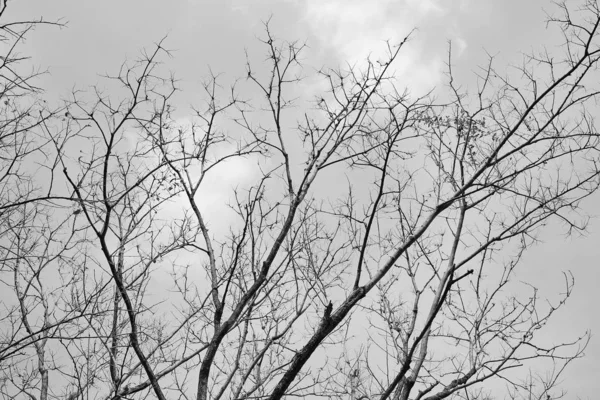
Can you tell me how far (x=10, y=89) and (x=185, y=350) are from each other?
358 centimetres

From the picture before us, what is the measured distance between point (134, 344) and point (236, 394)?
3487mm

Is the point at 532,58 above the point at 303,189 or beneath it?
above

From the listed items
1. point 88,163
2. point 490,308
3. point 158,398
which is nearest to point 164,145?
point 88,163

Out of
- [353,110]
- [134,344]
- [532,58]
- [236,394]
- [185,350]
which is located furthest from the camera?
[236,394]

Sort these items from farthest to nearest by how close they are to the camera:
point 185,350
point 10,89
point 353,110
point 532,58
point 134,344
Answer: point 185,350
point 532,58
point 353,110
point 134,344
point 10,89

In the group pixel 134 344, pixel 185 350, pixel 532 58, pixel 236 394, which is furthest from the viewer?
pixel 236 394

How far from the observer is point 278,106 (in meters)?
6.04

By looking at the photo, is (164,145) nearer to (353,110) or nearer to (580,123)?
(353,110)

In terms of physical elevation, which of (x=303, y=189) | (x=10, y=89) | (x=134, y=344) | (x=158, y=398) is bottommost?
(x=158, y=398)

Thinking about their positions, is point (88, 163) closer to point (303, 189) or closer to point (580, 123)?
point (303, 189)

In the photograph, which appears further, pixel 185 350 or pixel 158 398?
pixel 185 350

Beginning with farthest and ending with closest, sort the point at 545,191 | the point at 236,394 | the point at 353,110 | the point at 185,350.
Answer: the point at 236,394 → the point at 545,191 → the point at 185,350 → the point at 353,110

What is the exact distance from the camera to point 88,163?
6.12 meters

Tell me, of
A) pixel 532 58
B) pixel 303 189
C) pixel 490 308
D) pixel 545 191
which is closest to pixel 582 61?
pixel 532 58
